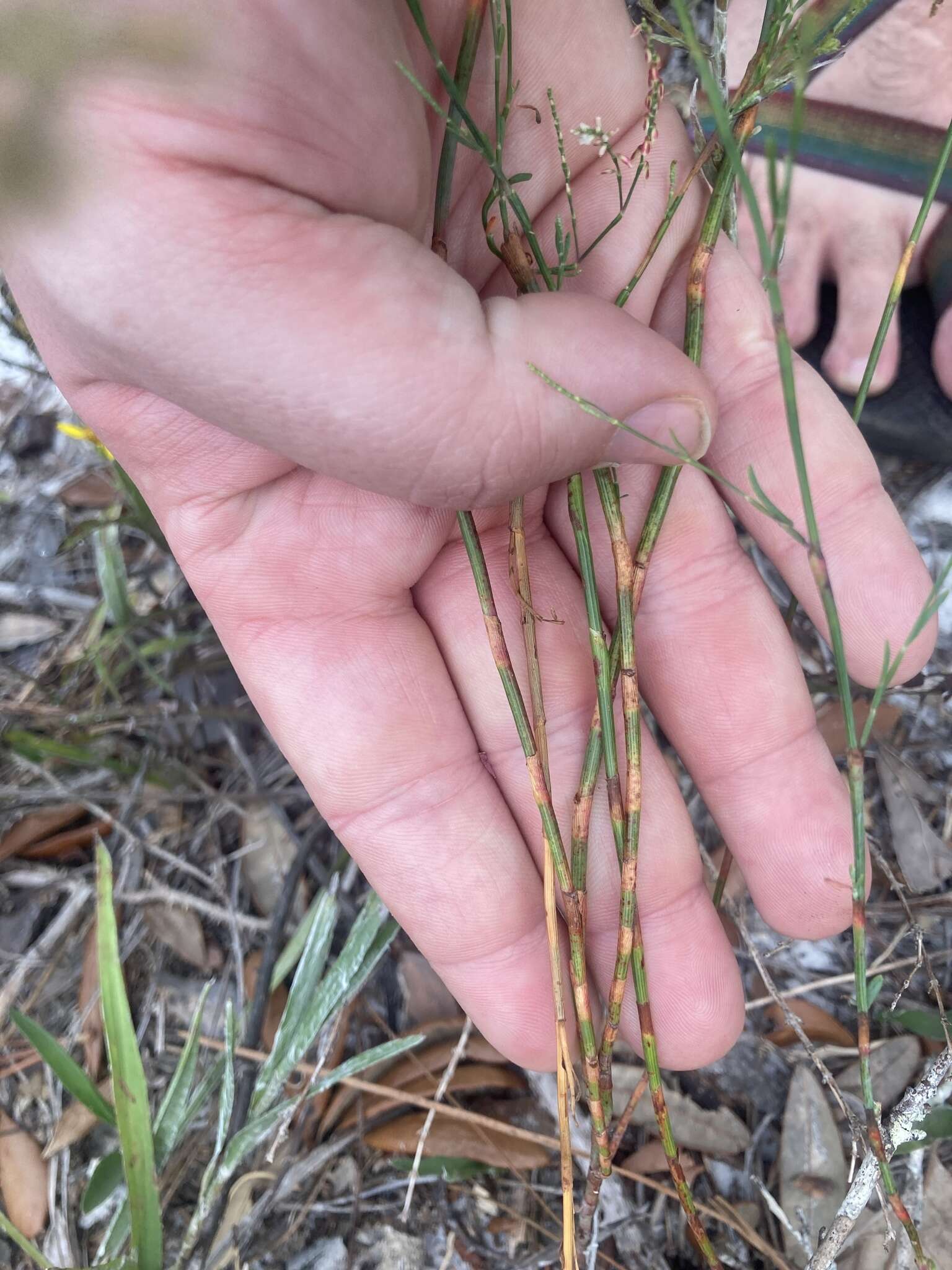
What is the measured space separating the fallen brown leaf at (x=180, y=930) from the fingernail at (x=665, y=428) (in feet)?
4.06

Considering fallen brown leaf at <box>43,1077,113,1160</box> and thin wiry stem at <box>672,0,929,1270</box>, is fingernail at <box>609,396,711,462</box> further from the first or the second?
fallen brown leaf at <box>43,1077,113,1160</box>

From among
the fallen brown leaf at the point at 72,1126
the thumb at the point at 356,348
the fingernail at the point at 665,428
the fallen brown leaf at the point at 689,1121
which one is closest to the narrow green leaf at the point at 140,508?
the thumb at the point at 356,348

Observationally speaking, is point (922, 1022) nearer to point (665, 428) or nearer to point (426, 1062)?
point (426, 1062)

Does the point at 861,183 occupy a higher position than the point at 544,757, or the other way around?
the point at 861,183

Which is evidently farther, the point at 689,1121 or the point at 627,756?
the point at 689,1121

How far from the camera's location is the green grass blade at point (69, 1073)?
1437 mm

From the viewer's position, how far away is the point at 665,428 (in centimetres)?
111

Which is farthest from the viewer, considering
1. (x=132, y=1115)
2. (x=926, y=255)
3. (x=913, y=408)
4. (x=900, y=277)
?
(x=926, y=255)

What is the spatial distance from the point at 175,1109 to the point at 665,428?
1.30 metres

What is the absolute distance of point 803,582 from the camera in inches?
55.5

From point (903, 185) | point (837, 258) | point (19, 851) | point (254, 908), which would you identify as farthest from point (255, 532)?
point (903, 185)

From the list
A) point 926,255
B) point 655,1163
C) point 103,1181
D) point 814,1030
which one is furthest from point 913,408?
point 103,1181

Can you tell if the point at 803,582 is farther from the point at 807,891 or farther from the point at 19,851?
the point at 19,851

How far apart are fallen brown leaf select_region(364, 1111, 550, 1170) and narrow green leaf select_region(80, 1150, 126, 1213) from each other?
0.41 m
